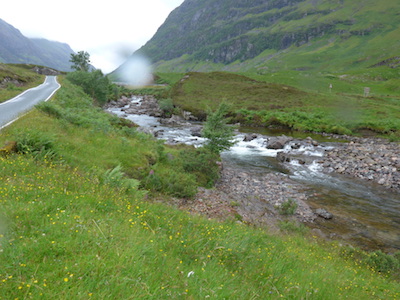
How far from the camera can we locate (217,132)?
2311 cm

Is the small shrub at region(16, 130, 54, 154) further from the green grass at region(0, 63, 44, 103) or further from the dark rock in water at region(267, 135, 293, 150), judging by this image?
the dark rock in water at region(267, 135, 293, 150)

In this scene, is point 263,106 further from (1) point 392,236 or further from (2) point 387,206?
(1) point 392,236

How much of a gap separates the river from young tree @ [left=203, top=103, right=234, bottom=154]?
4.26 meters

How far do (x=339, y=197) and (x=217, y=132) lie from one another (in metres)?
12.0

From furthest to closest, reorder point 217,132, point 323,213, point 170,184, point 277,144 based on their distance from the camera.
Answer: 1. point 277,144
2. point 217,132
3. point 323,213
4. point 170,184

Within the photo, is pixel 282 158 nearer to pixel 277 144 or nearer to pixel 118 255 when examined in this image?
pixel 277 144

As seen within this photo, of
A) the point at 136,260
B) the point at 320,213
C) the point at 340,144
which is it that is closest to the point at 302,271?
the point at 136,260

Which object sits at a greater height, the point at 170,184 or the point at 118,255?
the point at 118,255

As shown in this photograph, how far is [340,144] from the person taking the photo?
1505 inches

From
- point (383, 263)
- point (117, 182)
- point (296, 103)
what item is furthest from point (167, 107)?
point (383, 263)

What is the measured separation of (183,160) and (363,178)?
18515 millimetres

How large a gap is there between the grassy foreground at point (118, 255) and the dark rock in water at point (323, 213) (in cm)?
727

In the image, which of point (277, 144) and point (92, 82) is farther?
point (92, 82)

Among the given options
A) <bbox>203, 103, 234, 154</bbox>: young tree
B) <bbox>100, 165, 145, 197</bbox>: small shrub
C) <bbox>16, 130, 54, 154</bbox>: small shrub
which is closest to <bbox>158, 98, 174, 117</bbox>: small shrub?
<bbox>203, 103, 234, 154</bbox>: young tree
